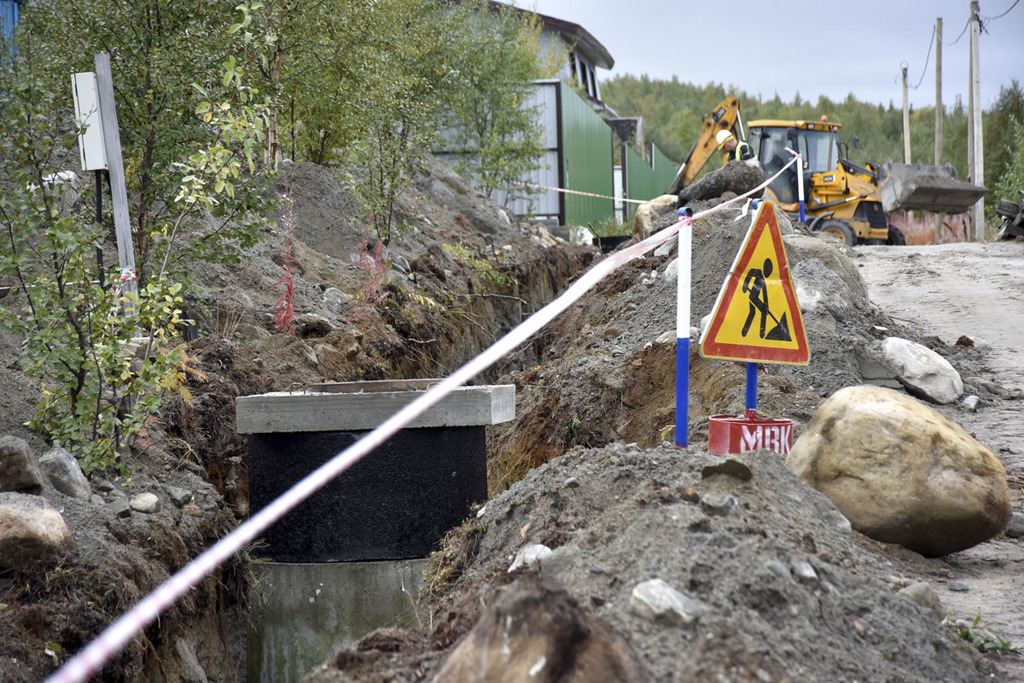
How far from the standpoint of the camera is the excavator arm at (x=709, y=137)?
645 inches

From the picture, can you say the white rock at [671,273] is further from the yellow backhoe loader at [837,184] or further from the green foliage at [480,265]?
the yellow backhoe loader at [837,184]

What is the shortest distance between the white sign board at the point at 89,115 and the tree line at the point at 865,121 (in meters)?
16.0

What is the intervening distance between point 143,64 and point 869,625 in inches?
216

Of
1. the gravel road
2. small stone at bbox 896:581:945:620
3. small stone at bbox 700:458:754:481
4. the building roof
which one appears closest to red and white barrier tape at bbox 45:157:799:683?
small stone at bbox 700:458:754:481

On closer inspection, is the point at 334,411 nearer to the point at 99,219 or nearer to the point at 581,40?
the point at 99,219

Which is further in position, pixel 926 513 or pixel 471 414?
pixel 471 414

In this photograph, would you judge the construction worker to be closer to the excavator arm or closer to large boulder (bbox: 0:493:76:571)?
the excavator arm

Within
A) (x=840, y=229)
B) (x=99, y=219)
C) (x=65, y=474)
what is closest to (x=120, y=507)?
(x=65, y=474)

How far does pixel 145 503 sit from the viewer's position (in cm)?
417

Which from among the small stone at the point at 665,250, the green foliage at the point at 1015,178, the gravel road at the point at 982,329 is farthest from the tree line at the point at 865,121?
the small stone at the point at 665,250

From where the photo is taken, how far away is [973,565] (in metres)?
3.62

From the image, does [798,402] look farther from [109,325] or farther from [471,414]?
[109,325]

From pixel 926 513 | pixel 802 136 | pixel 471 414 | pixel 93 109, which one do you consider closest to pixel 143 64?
pixel 93 109

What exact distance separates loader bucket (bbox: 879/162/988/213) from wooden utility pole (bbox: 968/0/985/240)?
257cm
